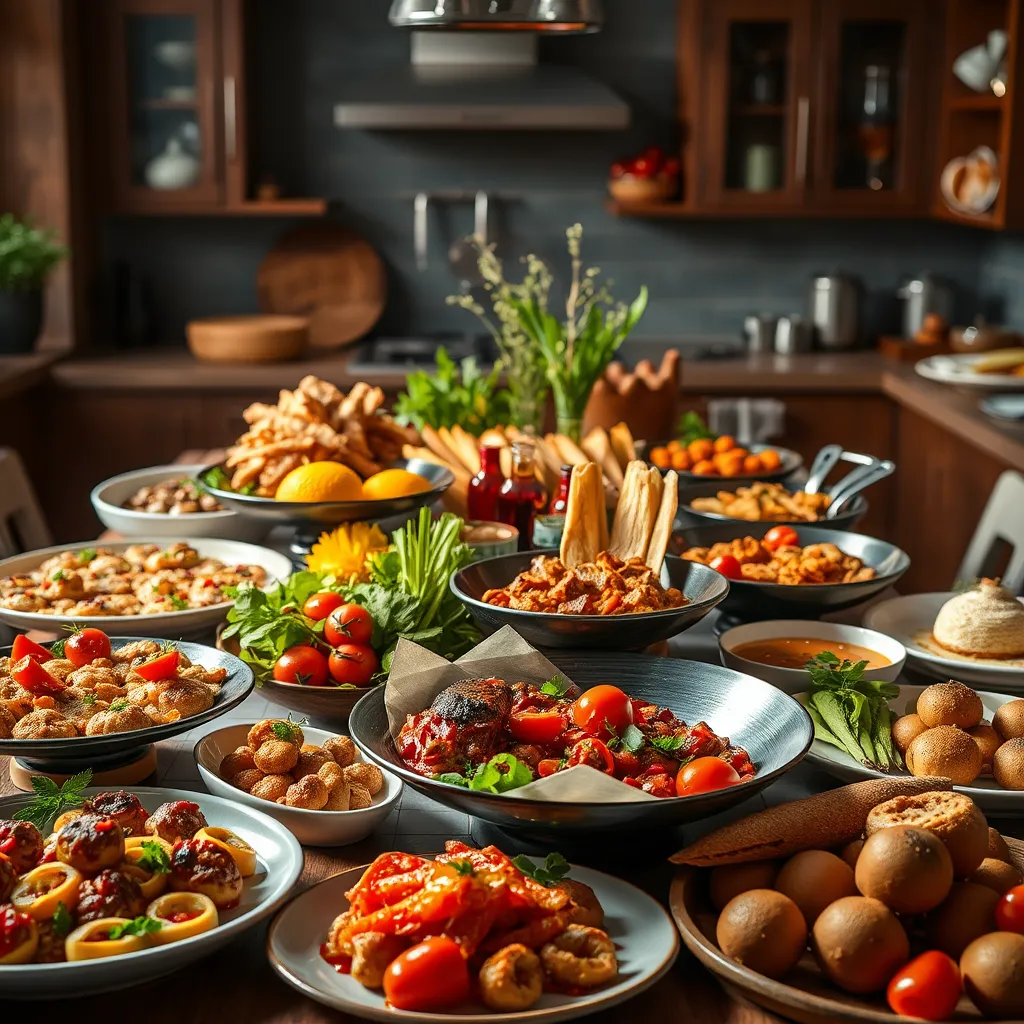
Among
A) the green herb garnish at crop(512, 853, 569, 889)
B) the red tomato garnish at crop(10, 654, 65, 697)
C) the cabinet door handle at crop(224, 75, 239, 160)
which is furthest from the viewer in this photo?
the cabinet door handle at crop(224, 75, 239, 160)

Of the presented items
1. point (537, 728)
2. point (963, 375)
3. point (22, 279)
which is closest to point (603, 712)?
point (537, 728)

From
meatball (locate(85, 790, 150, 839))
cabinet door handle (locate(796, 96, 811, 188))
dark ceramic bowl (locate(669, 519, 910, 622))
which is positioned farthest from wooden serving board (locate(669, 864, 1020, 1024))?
cabinet door handle (locate(796, 96, 811, 188))

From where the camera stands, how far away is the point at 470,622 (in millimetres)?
1691

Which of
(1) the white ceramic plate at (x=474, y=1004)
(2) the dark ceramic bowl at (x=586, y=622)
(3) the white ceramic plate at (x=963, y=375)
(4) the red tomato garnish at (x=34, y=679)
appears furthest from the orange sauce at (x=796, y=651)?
(3) the white ceramic plate at (x=963, y=375)

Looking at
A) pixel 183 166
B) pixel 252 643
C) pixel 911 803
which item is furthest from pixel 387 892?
Result: pixel 183 166

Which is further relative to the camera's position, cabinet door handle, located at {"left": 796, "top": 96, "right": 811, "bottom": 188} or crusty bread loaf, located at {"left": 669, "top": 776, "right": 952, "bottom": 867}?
cabinet door handle, located at {"left": 796, "top": 96, "right": 811, "bottom": 188}

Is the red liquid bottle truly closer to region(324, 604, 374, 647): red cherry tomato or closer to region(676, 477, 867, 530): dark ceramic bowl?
region(676, 477, 867, 530): dark ceramic bowl

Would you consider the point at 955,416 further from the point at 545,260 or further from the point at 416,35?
the point at 416,35

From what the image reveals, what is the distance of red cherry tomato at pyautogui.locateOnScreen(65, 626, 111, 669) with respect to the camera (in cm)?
149

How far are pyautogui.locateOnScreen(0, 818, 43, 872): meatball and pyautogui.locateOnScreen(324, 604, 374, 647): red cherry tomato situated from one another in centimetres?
52

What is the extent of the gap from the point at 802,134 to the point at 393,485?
3.21m

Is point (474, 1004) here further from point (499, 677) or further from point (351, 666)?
point (351, 666)

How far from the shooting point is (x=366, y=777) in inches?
50.7

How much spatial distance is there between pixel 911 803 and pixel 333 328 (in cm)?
432
